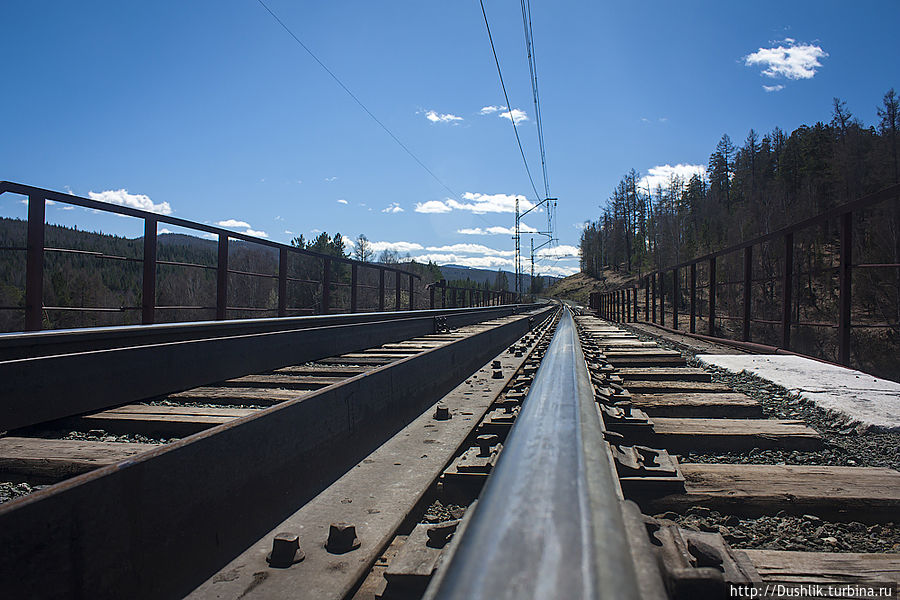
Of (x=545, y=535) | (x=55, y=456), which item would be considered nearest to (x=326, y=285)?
(x=55, y=456)

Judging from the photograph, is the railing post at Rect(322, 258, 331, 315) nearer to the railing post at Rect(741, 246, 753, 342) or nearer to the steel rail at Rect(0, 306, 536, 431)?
the steel rail at Rect(0, 306, 536, 431)

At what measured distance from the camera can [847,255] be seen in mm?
4551

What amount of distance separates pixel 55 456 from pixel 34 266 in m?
3.17

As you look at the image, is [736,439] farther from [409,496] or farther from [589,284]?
[589,284]

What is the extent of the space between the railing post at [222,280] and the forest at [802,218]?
6.58 m

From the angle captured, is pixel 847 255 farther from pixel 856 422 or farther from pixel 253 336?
pixel 253 336

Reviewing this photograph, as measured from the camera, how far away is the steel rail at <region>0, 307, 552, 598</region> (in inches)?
35.3

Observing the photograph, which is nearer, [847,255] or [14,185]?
[14,185]

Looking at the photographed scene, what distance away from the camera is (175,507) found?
119cm

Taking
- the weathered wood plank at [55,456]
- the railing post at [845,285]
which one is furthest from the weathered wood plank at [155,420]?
the railing post at [845,285]

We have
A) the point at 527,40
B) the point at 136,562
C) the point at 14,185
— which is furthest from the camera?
the point at 527,40

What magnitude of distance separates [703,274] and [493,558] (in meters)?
73.6

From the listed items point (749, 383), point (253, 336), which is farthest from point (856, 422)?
point (253, 336)

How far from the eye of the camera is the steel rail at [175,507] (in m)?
0.90
